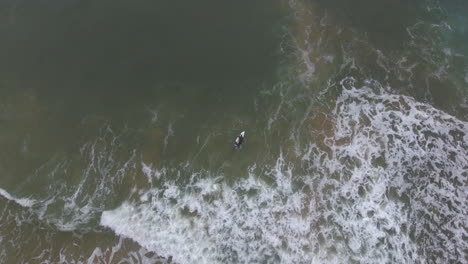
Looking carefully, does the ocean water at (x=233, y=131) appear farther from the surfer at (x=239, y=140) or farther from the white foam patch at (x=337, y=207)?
the surfer at (x=239, y=140)

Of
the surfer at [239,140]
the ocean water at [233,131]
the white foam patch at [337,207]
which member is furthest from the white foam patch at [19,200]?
the surfer at [239,140]

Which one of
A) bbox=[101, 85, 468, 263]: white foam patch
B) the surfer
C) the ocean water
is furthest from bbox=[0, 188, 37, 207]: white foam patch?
the surfer

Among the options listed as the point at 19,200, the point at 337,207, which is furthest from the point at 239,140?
the point at 19,200

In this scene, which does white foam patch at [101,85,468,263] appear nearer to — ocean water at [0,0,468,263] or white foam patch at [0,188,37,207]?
ocean water at [0,0,468,263]

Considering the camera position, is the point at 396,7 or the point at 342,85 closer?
the point at 342,85

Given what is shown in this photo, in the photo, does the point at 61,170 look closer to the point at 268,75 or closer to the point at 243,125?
the point at 243,125

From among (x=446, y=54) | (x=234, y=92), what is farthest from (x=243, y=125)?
(x=446, y=54)
